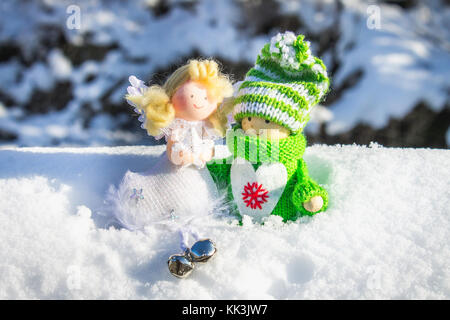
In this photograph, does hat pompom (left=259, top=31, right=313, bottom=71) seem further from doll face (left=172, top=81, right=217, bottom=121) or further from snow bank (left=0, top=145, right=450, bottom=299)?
snow bank (left=0, top=145, right=450, bottom=299)

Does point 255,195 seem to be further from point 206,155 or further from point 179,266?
point 179,266

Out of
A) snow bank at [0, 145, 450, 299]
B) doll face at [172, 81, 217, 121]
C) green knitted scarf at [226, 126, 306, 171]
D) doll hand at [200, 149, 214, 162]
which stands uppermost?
doll face at [172, 81, 217, 121]

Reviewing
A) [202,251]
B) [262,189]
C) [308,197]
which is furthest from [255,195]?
[202,251]

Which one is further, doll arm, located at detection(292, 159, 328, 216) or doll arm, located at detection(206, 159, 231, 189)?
doll arm, located at detection(206, 159, 231, 189)

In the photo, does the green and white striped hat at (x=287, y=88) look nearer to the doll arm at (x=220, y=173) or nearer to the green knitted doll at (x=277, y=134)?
the green knitted doll at (x=277, y=134)

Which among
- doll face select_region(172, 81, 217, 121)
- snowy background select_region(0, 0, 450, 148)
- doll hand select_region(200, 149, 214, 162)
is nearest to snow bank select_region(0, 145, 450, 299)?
doll hand select_region(200, 149, 214, 162)
